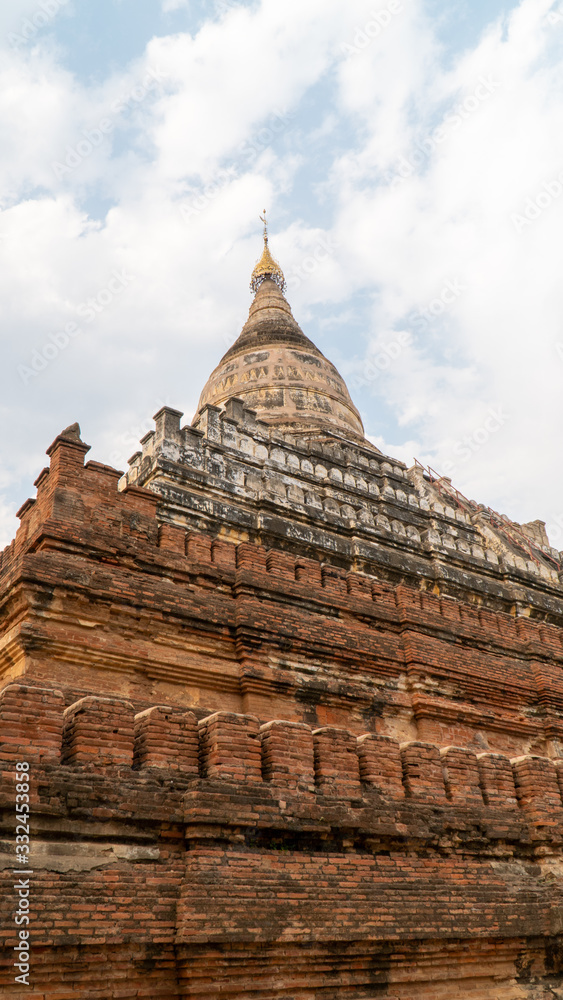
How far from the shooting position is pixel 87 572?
360 inches

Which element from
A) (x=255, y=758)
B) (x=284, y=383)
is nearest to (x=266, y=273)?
(x=284, y=383)

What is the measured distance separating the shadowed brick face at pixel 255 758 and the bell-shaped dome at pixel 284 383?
730 cm

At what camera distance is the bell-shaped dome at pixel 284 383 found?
69.2 ft

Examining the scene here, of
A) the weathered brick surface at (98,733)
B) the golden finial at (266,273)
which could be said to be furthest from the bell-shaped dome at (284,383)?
the weathered brick surface at (98,733)

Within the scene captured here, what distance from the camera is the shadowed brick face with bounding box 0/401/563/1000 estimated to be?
6.12m

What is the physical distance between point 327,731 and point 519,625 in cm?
664

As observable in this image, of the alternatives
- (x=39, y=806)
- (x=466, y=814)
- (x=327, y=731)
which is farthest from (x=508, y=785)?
(x=39, y=806)

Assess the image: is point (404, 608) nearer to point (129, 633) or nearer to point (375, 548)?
point (375, 548)

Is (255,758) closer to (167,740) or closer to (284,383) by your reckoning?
(167,740)

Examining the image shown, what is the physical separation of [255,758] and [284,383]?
51.7 ft

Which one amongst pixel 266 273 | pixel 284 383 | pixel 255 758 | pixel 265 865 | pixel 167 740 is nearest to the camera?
pixel 265 865

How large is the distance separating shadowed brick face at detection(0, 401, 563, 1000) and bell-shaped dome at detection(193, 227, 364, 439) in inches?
288

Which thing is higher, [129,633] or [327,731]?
[129,633]

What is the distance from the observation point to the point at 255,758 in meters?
7.29
